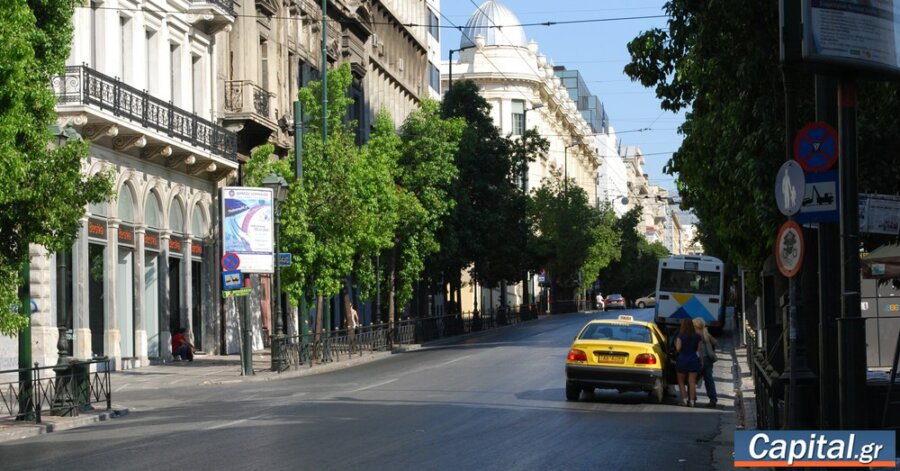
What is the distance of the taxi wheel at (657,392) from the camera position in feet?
83.0

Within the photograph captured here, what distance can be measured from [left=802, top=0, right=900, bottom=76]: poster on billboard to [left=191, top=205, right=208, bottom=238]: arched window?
3548 centimetres

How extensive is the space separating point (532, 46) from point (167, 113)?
280ft

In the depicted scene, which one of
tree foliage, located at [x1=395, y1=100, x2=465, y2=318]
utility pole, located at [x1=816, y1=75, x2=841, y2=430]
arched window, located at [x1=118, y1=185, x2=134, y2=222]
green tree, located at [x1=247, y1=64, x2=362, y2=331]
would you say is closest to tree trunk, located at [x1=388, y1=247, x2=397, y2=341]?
tree foliage, located at [x1=395, y1=100, x2=465, y2=318]

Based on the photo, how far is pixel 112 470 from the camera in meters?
14.9

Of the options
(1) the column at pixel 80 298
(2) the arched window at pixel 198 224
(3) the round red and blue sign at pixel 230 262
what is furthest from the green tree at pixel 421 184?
(1) the column at pixel 80 298

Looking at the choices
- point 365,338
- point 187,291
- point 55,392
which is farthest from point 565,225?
point 55,392

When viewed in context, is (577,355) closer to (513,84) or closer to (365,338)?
(365,338)

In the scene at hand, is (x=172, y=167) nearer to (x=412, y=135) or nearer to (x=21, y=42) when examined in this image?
(x=412, y=135)

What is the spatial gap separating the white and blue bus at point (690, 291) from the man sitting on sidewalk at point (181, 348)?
69.9ft

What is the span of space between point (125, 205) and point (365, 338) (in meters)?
9.80

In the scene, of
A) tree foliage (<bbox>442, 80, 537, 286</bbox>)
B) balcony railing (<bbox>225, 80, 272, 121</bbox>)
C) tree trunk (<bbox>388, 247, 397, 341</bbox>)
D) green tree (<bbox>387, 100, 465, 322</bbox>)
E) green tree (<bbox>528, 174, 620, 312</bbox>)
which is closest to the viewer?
balcony railing (<bbox>225, 80, 272, 121</bbox>)

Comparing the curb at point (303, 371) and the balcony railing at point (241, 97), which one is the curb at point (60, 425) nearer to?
the curb at point (303, 371)

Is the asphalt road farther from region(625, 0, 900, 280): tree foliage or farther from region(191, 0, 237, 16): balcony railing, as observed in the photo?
region(191, 0, 237, 16): balcony railing

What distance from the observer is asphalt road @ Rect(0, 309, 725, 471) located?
1578 centimetres
